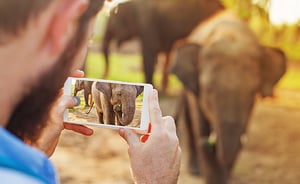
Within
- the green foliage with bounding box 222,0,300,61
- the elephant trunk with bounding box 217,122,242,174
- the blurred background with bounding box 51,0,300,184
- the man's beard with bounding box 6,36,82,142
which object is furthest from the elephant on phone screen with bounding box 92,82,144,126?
the green foliage with bounding box 222,0,300,61

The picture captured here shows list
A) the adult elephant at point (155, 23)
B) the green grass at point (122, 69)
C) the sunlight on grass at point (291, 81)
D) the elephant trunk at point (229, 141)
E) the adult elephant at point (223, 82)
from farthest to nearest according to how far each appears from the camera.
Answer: the green grass at point (122, 69) → the sunlight on grass at point (291, 81) → the adult elephant at point (155, 23) → the adult elephant at point (223, 82) → the elephant trunk at point (229, 141)

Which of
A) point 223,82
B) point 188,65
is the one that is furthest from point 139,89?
point 188,65

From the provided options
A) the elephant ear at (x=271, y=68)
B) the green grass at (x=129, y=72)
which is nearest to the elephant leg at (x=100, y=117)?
the elephant ear at (x=271, y=68)

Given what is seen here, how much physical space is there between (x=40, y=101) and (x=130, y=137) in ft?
1.11

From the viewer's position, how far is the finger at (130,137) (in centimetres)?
109

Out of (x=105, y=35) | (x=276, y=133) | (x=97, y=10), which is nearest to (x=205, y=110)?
(x=276, y=133)

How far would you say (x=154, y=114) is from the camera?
1.08m

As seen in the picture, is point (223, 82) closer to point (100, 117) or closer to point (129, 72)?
point (100, 117)

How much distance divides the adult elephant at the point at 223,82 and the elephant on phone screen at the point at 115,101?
2799 mm

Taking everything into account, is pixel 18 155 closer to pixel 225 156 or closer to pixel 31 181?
pixel 31 181

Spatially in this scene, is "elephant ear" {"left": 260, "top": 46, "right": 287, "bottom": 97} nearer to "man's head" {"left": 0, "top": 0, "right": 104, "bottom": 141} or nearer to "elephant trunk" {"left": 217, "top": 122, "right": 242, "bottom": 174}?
"elephant trunk" {"left": 217, "top": 122, "right": 242, "bottom": 174}

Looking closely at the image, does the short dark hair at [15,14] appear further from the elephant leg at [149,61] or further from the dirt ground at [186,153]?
the elephant leg at [149,61]

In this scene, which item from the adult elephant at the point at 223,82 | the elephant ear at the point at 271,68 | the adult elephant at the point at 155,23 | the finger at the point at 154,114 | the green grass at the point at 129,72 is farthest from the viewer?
the green grass at the point at 129,72

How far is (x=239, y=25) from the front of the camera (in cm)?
498
